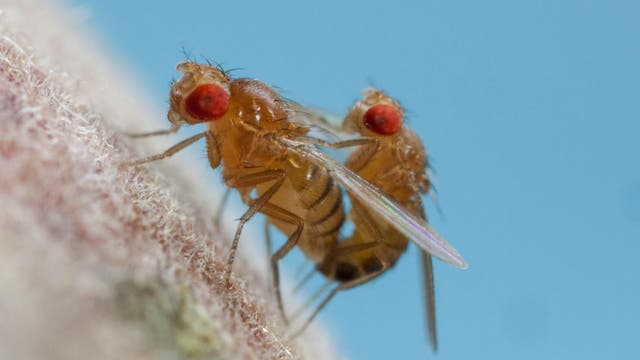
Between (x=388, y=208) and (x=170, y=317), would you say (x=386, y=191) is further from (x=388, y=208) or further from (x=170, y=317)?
(x=170, y=317)

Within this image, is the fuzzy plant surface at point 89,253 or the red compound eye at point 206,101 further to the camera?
the red compound eye at point 206,101

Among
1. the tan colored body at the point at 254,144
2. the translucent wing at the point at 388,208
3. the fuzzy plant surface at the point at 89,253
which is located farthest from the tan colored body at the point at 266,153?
the fuzzy plant surface at the point at 89,253

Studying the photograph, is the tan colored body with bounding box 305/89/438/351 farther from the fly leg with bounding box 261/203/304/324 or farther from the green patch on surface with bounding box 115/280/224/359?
the green patch on surface with bounding box 115/280/224/359

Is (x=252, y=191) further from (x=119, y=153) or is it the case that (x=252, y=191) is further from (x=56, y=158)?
(x=56, y=158)

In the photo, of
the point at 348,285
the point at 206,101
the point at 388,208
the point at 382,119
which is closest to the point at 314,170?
the point at 382,119

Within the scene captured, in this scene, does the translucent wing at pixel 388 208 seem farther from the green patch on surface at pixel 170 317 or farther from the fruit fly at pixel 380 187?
the green patch on surface at pixel 170 317

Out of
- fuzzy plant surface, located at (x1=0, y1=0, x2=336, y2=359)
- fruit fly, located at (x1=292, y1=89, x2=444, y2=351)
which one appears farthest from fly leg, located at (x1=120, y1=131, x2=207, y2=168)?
fruit fly, located at (x1=292, y1=89, x2=444, y2=351)

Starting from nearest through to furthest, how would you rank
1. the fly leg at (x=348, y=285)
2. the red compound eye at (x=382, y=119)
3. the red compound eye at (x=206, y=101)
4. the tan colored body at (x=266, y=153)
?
the red compound eye at (x=206, y=101)
the tan colored body at (x=266, y=153)
the red compound eye at (x=382, y=119)
the fly leg at (x=348, y=285)

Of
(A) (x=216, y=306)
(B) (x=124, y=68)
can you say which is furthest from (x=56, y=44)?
(A) (x=216, y=306)
